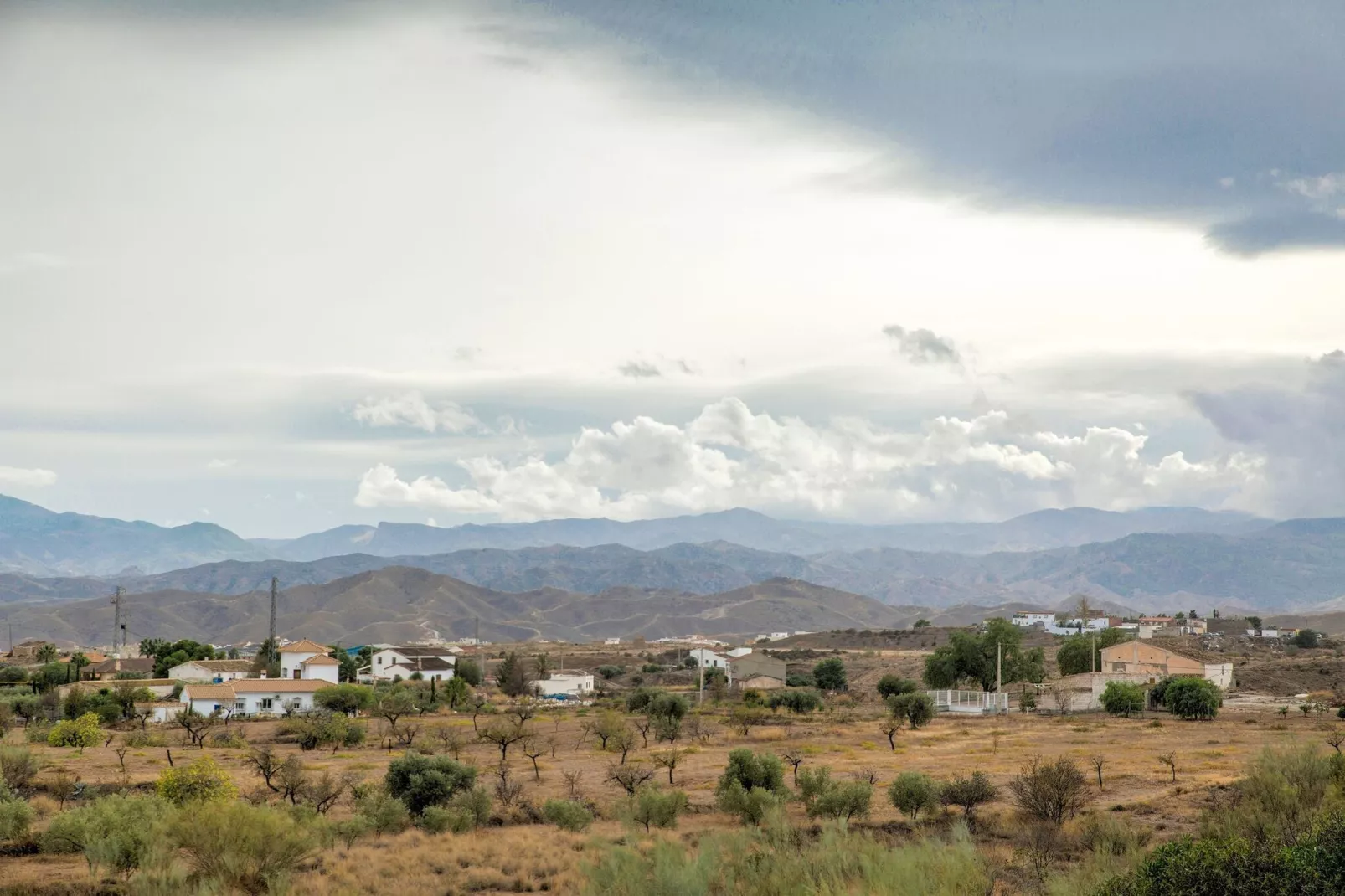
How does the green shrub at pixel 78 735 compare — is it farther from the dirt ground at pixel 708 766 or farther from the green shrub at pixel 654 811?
the green shrub at pixel 654 811

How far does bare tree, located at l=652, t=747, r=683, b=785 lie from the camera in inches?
Result: 1453

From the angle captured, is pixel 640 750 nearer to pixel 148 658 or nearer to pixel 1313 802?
pixel 1313 802

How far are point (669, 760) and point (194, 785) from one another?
18240 mm

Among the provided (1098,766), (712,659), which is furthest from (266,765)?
(712,659)

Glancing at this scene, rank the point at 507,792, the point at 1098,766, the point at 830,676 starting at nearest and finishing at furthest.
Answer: the point at 507,792 < the point at 1098,766 < the point at 830,676

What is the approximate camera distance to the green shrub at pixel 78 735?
5431cm

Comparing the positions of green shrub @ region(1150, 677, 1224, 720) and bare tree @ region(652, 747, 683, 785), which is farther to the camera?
green shrub @ region(1150, 677, 1224, 720)

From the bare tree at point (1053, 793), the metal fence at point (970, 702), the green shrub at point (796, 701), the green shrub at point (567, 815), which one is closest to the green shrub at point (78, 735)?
the green shrub at point (567, 815)

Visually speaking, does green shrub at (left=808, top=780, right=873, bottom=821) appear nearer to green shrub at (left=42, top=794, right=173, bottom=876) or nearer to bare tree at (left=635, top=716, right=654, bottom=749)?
green shrub at (left=42, top=794, right=173, bottom=876)

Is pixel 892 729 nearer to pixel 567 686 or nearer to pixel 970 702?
pixel 970 702

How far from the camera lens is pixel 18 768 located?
36.5 meters

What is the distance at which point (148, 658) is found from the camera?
128375 mm

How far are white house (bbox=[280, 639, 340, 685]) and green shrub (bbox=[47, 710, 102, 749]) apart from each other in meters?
46.0

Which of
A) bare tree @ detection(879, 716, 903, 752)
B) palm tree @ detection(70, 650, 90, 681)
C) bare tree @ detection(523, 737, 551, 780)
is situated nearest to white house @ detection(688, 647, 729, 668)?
palm tree @ detection(70, 650, 90, 681)
